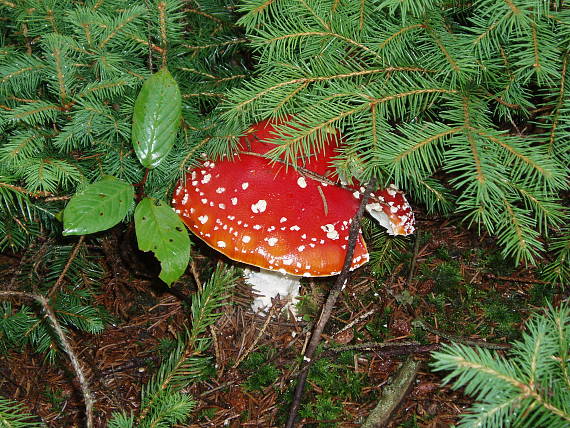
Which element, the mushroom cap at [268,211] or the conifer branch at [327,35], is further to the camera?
the mushroom cap at [268,211]

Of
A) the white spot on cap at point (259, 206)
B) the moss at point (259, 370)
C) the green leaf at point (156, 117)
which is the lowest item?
the moss at point (259, 370)

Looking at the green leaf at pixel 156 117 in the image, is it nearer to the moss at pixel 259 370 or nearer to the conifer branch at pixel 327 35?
the conifer branch at pixel 327 35

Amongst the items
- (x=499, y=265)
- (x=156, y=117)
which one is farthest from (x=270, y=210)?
(x=499, y=265)

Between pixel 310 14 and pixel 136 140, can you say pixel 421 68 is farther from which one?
pixel 136 140

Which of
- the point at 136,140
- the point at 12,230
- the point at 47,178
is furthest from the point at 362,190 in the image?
the point at 12,230

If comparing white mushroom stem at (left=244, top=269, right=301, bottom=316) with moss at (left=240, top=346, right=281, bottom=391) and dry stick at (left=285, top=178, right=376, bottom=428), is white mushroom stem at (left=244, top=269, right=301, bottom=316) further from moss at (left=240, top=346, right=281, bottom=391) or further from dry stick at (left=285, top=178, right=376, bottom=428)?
dry stick at (left=285, top=178, right=376, bottom=428)

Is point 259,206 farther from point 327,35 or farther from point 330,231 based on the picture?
point 327,35

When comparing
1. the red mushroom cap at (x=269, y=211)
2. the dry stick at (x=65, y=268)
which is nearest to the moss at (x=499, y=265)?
the red mushroom cap at (x=269, y=211)

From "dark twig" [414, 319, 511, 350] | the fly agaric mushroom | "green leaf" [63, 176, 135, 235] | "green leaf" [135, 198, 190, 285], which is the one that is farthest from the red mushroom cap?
"dark twig" [414, 319, 511, 350]
